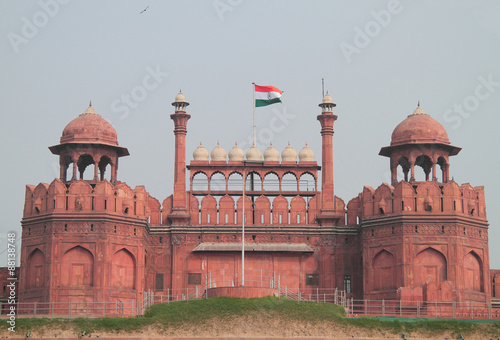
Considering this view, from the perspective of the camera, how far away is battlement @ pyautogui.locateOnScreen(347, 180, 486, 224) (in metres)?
63.7

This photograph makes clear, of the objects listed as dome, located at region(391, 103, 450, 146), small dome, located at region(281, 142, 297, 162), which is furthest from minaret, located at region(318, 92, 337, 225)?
dome, located at region(391, 103, 450, 146)

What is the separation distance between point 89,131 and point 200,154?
22.6 feet

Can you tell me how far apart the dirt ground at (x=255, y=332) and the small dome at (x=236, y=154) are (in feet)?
45.5

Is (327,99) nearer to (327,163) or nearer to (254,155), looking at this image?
(327,163)

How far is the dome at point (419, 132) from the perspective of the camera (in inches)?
2594

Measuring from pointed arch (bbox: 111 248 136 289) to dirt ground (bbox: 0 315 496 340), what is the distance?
6527mm

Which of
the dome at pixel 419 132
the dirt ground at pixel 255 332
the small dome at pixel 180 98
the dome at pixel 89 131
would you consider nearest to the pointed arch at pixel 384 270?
the dirt ground at pixel 255 332

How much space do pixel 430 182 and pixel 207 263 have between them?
13.3 meters

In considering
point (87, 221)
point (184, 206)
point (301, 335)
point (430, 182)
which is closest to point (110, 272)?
point (87, 221)

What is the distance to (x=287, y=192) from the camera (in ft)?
224

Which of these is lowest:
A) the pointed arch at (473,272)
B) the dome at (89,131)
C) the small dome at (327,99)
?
the pointed arch at (473,272)

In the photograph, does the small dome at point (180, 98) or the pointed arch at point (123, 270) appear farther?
the small dome at point (180, 98)

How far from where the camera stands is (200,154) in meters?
68.8

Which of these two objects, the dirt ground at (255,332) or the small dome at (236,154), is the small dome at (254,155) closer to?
the small dome at (236,154)
